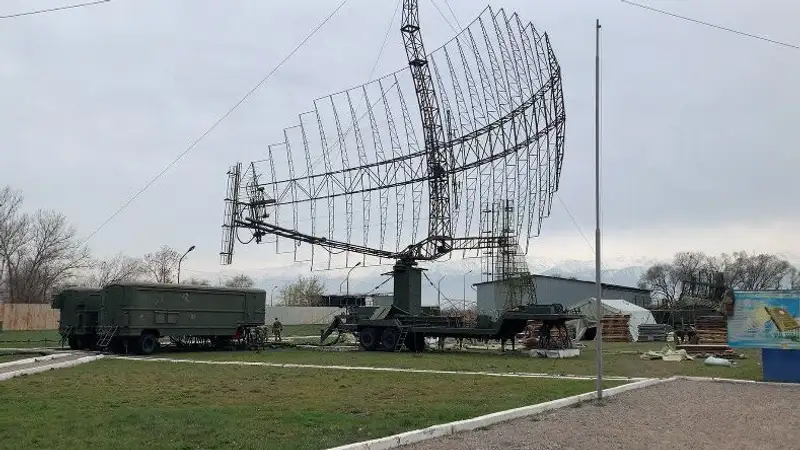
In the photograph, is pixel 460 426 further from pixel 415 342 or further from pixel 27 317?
pixel 27 317

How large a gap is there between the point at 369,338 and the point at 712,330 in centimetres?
1846

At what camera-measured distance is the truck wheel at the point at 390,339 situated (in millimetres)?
30156

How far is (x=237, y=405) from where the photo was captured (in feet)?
40.3

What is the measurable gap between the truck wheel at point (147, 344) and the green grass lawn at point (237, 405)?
24.8 ft

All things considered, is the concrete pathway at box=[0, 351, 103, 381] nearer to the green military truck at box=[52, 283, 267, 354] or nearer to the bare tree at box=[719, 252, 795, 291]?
the green military truck at box=[52, 283, 267, 354]

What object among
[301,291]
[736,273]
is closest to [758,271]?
[736,273]

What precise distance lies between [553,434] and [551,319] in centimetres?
1734

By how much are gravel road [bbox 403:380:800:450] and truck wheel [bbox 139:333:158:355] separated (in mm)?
18841

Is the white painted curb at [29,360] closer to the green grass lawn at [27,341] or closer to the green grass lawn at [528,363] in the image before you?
the green grass lawn at [528,363]

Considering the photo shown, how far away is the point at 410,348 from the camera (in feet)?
102

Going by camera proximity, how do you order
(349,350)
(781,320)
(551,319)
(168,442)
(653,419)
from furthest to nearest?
(349,350) → (551,319) → (781,320) → (653,419) → (168,442)

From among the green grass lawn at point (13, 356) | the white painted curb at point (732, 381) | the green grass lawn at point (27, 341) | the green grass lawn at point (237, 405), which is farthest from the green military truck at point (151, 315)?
the white painted curb at point (732, 381)

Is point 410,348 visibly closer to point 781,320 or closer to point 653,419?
point 781,320

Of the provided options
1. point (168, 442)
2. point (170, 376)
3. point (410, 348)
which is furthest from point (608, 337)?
point (168, 442)
